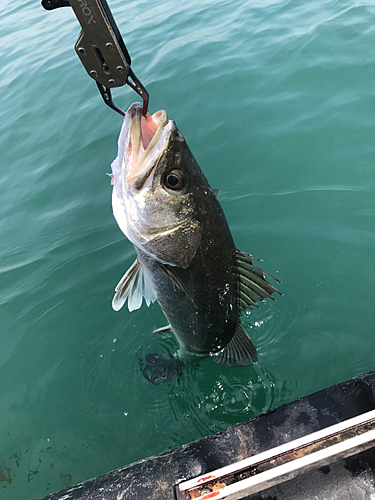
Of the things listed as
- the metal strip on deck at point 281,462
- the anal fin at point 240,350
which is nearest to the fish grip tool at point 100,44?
the metal strip on deck at point 281,462

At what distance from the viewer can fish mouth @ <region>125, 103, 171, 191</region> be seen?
1936 mm

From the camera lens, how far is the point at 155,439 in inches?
125

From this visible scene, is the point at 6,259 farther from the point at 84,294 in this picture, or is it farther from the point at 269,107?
the point at 269,107

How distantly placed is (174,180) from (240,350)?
151 centimetres

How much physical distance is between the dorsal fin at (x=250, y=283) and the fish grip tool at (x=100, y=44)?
4.14ft

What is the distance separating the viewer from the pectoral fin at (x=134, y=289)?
8.64 feet

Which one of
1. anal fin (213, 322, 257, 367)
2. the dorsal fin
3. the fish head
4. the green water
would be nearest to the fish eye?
the fish head

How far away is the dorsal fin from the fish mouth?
2.87ft

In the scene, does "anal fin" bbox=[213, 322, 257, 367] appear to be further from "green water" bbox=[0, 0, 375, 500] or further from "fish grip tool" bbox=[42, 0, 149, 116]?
"fish grip tool" bbox=[42, 0, 149, 116]

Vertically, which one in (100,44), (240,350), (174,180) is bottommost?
(240,350)

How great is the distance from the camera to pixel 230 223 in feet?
15.1

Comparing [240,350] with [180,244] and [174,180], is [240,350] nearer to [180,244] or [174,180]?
[180,244]

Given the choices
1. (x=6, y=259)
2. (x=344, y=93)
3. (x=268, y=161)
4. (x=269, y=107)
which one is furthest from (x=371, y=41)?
(x=6, y=259)

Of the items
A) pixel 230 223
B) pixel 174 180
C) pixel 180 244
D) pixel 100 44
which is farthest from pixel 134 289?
pixel 230 223
